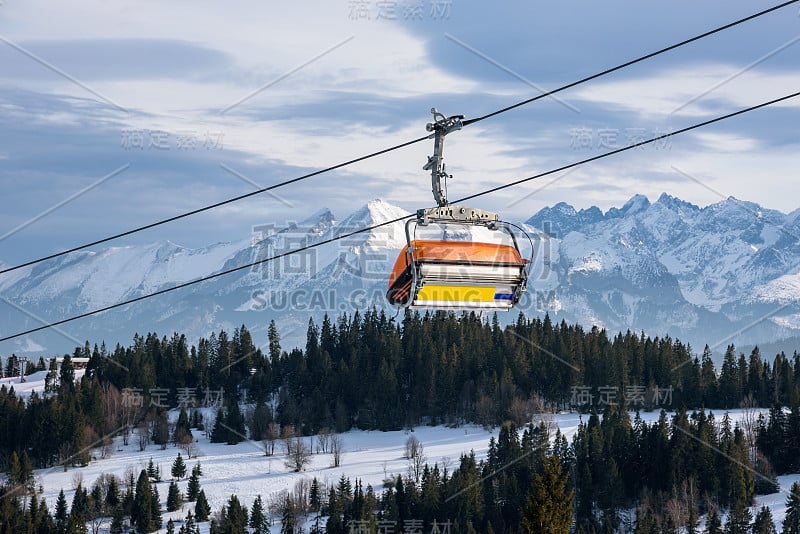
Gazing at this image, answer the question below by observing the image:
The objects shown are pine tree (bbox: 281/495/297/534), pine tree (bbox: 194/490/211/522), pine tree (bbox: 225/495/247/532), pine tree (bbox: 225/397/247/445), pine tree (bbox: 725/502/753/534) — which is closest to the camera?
pine tree (bbox: 725/502/753/534)

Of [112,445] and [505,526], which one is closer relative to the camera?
[505,526]

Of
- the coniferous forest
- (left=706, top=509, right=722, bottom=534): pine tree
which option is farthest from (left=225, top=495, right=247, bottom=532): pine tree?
(left=706, top=509, right=722, bottom=534): pine tree

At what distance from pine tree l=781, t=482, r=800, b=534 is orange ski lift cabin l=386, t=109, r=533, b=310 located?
8786 centimetres

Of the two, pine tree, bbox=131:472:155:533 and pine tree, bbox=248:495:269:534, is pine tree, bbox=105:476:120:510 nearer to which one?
pine tree, bbox=131:472:155:533

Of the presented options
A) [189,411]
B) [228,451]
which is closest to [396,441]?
[228,451]

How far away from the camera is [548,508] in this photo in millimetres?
45781

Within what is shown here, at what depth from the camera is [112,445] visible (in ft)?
541

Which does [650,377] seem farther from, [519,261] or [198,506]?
[519,261]

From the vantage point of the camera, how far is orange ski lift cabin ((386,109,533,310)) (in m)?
25.7

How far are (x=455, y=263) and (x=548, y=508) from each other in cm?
2210

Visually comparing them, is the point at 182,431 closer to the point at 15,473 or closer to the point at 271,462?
the point at 271,462

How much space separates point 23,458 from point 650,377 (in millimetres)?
86073

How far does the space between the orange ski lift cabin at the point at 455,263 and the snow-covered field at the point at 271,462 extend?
10765 cm

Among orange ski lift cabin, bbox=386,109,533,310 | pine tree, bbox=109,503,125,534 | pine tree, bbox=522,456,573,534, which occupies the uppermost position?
orange ski lift cabin, bbox=386,109,533,310
